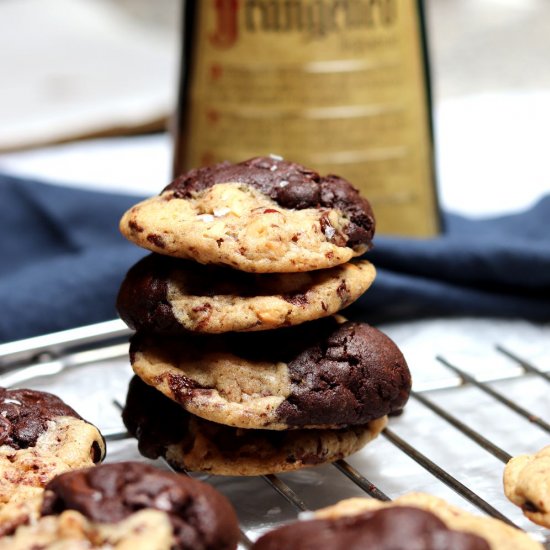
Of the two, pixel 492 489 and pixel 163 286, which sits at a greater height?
pixel 163 286

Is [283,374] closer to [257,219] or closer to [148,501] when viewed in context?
[257,219]

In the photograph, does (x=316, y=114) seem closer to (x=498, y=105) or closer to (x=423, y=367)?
(x=423, y=367)

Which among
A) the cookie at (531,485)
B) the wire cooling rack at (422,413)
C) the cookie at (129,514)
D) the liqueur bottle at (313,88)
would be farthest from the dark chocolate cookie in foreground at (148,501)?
the liqueur bottle at (313,88)

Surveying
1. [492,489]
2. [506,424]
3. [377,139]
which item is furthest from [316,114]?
[492,489]

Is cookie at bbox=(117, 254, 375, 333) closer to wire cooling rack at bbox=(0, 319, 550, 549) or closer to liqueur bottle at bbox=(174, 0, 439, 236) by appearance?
wire cooling rack at bbox=(0, 319, 550, 549)

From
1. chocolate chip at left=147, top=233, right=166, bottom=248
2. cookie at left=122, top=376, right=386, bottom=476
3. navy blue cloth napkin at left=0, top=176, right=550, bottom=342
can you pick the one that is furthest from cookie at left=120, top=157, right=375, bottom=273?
navy blue cloth napkin at left=0, top=176, right=550, bottom=342

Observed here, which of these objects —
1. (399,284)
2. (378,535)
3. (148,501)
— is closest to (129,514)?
(148,501)

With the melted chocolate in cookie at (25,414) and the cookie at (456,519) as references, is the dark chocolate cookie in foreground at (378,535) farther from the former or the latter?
the melted chocolate in cookie at (25,414)
